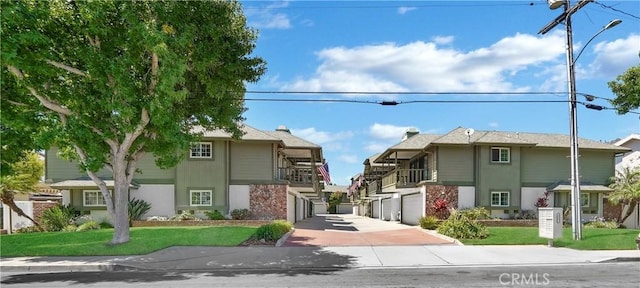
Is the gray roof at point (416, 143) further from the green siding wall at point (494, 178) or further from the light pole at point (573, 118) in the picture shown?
the light pole at point (573, 118)

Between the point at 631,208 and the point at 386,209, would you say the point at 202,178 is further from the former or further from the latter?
the point at 631,208

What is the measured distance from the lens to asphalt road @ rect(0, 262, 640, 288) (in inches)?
388

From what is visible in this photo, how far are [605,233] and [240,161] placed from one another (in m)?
19.5

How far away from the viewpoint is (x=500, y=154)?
93.2 ft

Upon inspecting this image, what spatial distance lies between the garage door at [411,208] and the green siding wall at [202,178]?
1314 centimetres

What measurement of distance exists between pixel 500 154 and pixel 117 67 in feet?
78.5

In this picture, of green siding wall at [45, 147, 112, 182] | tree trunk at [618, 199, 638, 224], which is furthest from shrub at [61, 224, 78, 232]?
tree trunk at [618, 199, 638, 224]

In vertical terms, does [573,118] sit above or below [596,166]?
above

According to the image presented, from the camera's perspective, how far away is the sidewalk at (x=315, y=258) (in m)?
12.5

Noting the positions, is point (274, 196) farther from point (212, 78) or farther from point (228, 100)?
point (212, 78)

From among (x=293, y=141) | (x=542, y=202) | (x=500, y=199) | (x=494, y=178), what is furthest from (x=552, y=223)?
(x=293, y=141)

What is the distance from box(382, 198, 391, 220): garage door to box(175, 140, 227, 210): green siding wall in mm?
19187

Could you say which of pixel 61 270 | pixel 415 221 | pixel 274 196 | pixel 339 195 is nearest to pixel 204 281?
pixel 61 270

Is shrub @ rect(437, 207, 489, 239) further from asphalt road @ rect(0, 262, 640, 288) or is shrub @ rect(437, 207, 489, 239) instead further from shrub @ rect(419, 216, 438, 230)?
asphalt road @ rect(0, 262, 640, 288)
